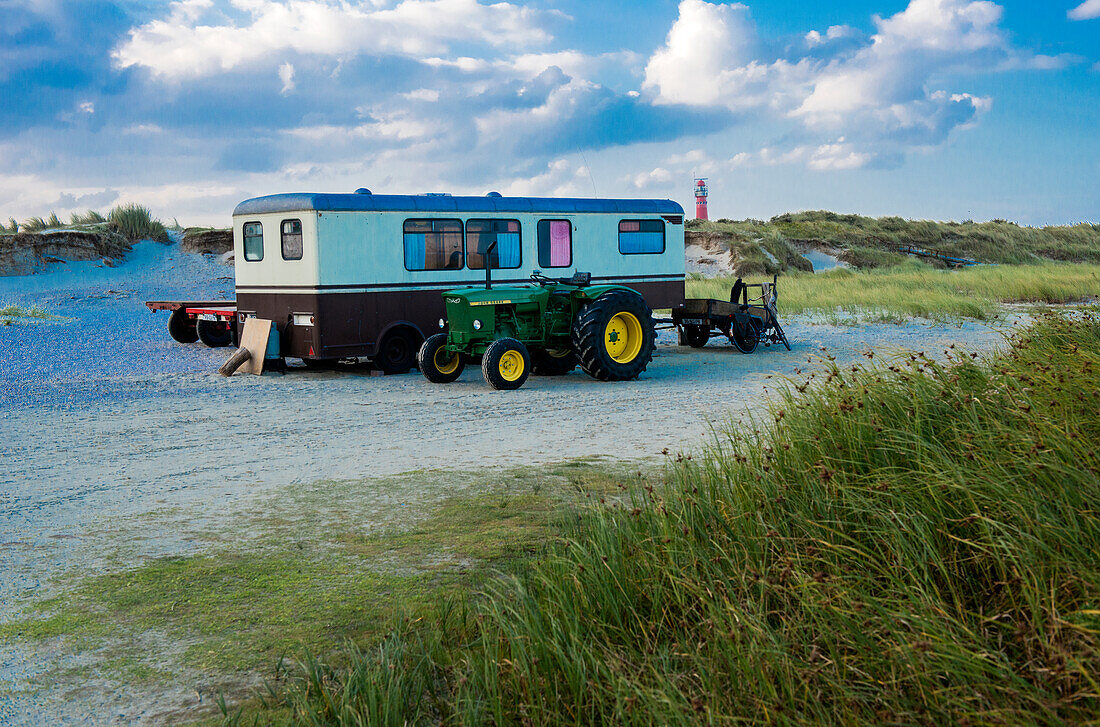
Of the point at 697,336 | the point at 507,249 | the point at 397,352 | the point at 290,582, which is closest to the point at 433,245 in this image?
the point at 507,249

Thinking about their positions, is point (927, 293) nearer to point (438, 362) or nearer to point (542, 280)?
point (542, 280)

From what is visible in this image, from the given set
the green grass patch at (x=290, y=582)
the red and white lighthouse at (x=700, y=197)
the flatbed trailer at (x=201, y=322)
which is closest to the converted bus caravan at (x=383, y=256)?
the flatbed trailer at (x=201, y=322)

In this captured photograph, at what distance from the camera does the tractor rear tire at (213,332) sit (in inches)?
752

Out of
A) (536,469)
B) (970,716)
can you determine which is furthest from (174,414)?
(970,716)

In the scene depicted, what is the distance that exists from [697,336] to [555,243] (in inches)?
144

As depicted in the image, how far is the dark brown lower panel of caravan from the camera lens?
14.5 meters

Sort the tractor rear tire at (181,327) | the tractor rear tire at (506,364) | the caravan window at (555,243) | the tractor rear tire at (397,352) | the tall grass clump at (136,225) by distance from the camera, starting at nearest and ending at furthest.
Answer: the tractor rear tire at (506,364)
the tractor rear tire at (397,352)
the caravan window at (555,243)
the tractor rear tire at (181,327)
the tall grass clump at (136,225)

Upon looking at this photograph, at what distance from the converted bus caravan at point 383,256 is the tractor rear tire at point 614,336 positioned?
239 centimetres

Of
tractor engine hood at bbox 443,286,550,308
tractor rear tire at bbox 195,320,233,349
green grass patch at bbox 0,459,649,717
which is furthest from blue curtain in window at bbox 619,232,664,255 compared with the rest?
green grass patch at bbox 0,459,649,717

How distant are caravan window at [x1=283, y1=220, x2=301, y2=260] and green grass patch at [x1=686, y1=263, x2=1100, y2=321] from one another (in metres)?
13.9

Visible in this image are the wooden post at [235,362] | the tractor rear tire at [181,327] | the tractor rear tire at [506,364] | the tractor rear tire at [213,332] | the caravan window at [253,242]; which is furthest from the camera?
the tractor rear tire at [181,327]

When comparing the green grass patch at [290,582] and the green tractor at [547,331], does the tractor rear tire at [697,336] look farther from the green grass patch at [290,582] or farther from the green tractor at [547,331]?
the green grass patch at [290,582]

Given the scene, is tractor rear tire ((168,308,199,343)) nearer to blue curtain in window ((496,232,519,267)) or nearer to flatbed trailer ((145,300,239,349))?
flatbed trailer ((145,300,239,349))

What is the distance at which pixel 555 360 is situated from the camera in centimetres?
1462
